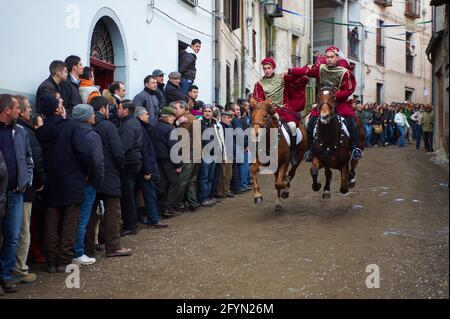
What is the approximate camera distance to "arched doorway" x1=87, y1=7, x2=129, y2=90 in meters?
12.8

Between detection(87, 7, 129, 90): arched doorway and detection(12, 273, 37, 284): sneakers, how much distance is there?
6000 mm

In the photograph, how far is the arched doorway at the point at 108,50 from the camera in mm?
12766

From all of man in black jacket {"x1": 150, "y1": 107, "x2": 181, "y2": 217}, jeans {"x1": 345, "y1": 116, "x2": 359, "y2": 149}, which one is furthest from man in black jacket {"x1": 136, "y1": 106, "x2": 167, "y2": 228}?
jeans {"x1": 345, "y1": 116, "x2": 359, "y2": 149}

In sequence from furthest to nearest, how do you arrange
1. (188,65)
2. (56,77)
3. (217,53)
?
(217,53) < (188,65) < (56,77)

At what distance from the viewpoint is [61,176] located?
25.9 feet

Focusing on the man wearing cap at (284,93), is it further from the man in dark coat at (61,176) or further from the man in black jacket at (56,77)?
the man in dark coat at (61,176)

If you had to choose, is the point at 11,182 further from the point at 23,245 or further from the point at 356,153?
the point at 356,153

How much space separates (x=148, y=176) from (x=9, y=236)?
3407 mm

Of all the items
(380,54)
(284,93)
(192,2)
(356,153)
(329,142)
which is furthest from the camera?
(380,54)

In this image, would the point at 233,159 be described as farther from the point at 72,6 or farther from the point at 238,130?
the point at 72,6

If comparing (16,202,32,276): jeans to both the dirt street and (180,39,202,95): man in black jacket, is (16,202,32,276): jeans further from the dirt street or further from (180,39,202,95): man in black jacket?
(180,39,202,95): man in black jacket

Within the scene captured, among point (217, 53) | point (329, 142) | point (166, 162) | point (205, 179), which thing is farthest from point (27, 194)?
point (217, 53)

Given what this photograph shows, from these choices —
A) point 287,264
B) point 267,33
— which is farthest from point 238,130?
point 267,33

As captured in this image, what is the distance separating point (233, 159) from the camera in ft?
48.6
